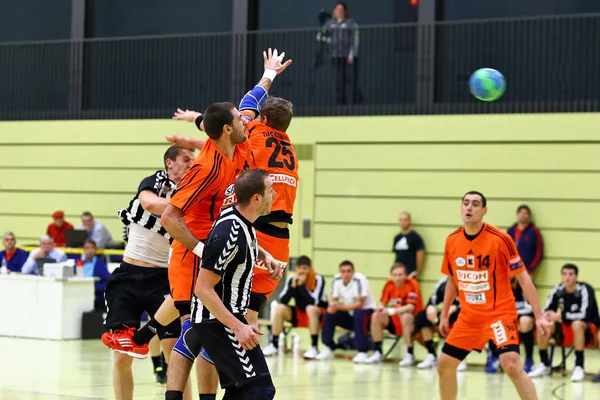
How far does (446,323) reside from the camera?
29.2 ft

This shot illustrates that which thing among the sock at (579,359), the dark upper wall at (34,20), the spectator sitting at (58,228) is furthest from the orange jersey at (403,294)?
the dark upper wall at (34,20)

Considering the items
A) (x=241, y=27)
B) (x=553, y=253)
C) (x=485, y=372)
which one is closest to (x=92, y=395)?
(x=485, y=372)

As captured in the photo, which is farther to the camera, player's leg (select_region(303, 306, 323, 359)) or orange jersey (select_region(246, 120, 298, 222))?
player's leg (select_region(303, 306, 323, 359))

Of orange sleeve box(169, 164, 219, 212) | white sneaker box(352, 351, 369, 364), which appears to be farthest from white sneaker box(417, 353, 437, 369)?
orange sleeve box(169, 164, 219, 212)

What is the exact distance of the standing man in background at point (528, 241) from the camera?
16781 mm

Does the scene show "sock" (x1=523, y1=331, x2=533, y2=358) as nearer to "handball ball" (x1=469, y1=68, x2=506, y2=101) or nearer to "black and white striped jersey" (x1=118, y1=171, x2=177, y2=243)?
"handball ball" (x1=469, y1=68, x2=506, y2=101)

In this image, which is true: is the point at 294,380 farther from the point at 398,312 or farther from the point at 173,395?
the point at 173,395

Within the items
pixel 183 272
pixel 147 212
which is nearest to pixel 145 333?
pixel 147 212

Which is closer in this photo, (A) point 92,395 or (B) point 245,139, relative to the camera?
(B) point 245,139

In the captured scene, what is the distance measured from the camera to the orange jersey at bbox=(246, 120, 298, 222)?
24.1 ft

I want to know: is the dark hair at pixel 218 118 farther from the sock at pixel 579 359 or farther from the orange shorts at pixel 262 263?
the sock at pixel 579 359

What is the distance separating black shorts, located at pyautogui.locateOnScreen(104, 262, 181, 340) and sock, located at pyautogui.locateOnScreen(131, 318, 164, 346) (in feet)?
0.90

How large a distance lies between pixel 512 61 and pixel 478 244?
10.2 meters

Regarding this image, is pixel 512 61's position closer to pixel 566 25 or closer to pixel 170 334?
pixel 566 25
